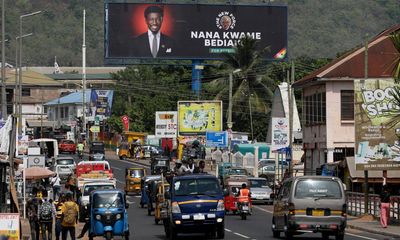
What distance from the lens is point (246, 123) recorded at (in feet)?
386

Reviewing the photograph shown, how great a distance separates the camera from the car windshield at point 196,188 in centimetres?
3456

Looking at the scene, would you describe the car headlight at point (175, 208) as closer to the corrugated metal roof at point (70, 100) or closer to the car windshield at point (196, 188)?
the car windshield at point (196, 188)

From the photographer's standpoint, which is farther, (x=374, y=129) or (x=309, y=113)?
(x=309, y=113)

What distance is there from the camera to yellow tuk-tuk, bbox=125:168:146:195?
65.2 metres

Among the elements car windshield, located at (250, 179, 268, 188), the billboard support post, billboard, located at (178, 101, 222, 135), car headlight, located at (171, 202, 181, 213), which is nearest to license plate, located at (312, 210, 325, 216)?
car headlight, located at (171, 202, 181, 213)

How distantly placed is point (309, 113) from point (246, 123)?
4531 centimetres

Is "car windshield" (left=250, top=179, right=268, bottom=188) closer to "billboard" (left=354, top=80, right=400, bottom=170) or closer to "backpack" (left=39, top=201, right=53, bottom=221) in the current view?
"billboard" (left=354, top=80, right=400, bottom=170)

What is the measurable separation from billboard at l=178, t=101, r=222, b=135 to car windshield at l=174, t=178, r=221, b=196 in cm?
6368

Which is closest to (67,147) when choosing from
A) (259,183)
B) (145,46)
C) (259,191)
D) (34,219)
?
(145,46)

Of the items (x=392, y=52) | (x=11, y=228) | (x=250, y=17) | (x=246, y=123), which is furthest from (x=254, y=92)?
(x=11, y=228)

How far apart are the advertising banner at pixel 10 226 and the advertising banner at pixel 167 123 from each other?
75.0m

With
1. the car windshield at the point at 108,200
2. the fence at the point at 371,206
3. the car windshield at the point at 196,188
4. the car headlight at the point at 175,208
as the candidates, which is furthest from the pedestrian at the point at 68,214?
the fence at the point at 371,206

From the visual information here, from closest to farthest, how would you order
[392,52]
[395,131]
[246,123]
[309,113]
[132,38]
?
[395,131] → [392,52] → [309,113] → [132,38] → [246,123]

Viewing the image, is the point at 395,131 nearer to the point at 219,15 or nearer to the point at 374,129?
the point at 374,129
